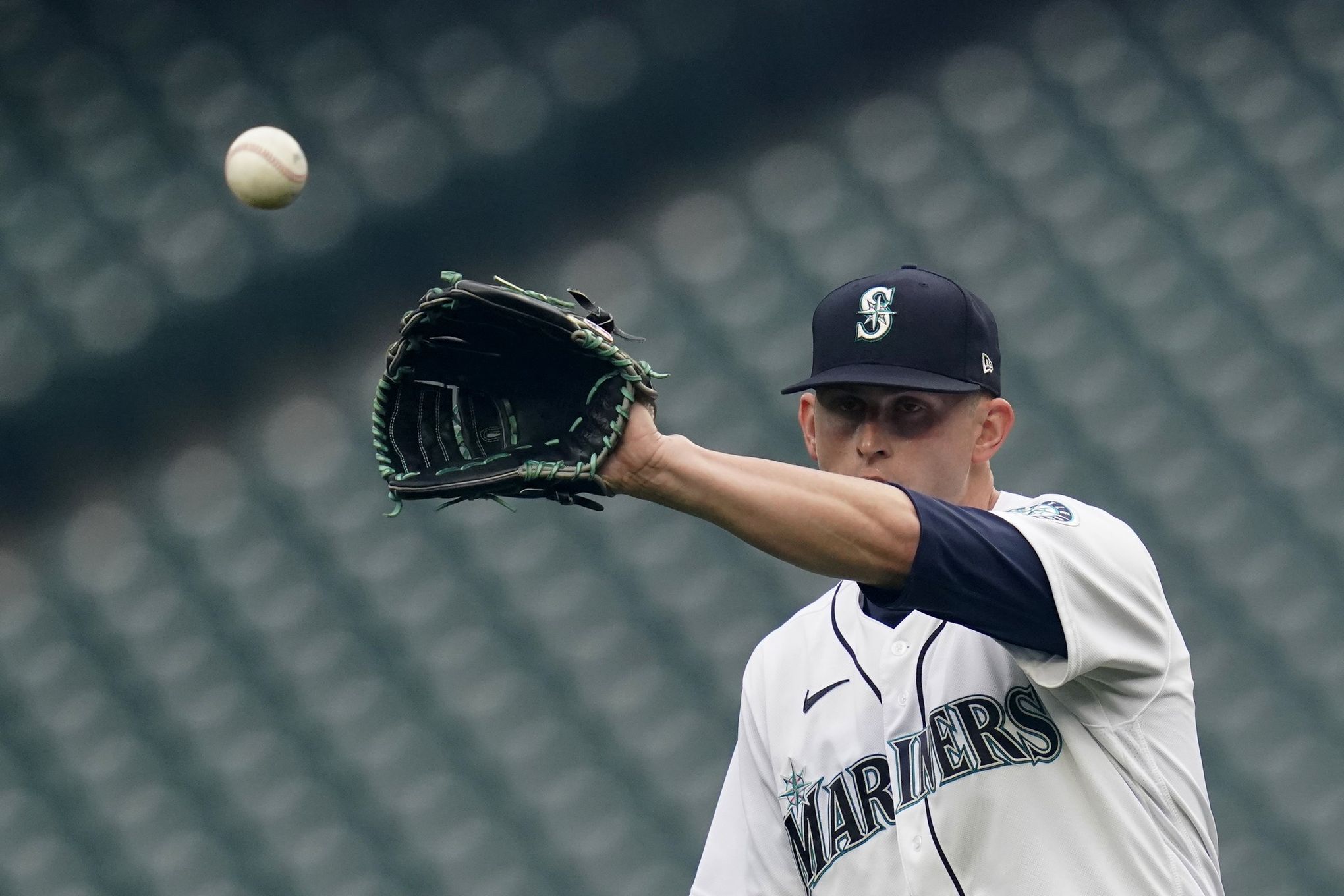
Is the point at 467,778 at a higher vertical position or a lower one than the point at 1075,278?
lower

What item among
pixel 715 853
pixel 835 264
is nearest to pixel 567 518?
pixel 835 264

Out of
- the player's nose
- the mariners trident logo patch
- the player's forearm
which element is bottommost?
the mariners trident logo patch

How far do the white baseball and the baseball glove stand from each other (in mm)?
741

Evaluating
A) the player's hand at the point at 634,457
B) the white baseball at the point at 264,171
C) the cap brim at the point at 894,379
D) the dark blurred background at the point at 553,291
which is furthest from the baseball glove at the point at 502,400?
the dark blurred background at the point at 553,291

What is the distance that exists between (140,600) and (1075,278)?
209cm

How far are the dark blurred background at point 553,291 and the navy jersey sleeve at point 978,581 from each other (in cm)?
147

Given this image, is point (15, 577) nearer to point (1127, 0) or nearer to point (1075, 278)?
point (1075, 278)

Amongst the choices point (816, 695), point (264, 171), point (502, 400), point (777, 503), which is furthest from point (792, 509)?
point (264, 171)

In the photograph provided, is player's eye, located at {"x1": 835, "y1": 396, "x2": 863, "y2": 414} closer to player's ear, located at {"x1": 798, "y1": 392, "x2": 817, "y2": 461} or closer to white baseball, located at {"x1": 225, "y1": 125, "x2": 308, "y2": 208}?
player's ear, located at {"x1": 798, "y1": 392, "x2": 817, "y2": 461}

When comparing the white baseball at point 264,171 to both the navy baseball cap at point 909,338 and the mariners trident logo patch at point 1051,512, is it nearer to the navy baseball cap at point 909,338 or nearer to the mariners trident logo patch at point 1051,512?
the navy baseball cap at point 909,338

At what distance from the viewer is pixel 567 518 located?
320 cm

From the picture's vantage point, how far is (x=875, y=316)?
211 cm

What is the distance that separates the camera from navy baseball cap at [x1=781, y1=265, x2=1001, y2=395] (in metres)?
2.07

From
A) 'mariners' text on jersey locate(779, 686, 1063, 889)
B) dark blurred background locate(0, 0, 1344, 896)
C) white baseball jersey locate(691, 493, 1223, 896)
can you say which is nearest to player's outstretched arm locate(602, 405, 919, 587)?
white baseball jersey locate(691, 493, 1223, 896)
